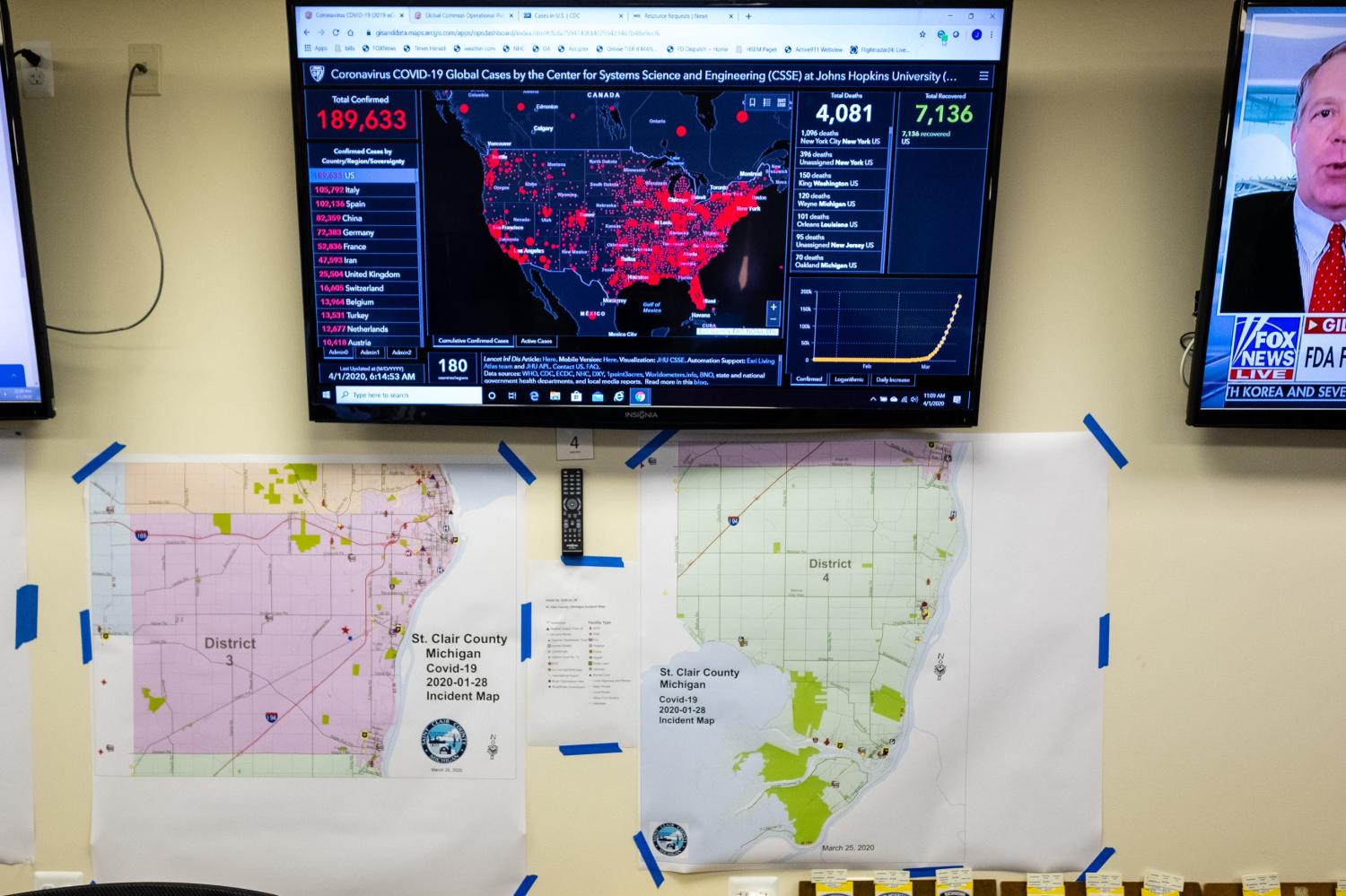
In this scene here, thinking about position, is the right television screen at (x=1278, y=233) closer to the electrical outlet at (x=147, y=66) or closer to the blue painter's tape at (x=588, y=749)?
the blue painter's tape at (x=588, y=749)

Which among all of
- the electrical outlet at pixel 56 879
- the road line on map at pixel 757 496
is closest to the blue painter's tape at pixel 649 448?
the road line on map at pixel 757 496

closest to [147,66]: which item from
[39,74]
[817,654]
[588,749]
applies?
[39,74]

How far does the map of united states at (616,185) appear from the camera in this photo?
4.50 feet

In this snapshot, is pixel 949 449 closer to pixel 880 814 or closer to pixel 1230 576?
pixel 1230 576

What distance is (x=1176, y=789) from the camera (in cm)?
161

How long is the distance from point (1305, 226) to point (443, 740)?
1.79m

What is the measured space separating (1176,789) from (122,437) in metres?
2.15

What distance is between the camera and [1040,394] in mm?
1563

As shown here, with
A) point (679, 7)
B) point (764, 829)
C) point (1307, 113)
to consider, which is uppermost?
point (679, 7)

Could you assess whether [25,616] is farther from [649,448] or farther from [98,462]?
[649,448]

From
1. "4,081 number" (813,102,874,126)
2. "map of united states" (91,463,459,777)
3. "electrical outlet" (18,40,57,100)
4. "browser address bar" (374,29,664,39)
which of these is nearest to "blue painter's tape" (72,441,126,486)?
"map of united states" (91,463,459,777)

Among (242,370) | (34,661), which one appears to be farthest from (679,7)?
(34,661)

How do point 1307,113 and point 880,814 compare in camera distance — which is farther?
point 880,814

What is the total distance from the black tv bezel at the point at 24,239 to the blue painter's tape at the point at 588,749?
1.12m
